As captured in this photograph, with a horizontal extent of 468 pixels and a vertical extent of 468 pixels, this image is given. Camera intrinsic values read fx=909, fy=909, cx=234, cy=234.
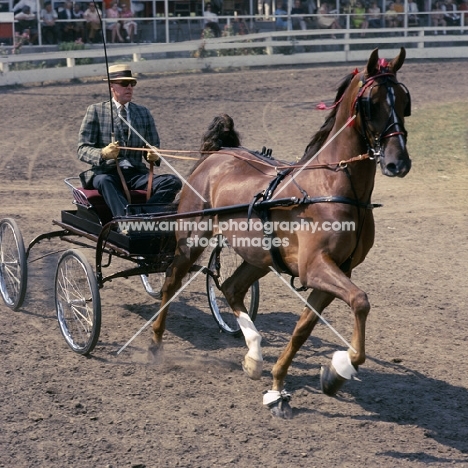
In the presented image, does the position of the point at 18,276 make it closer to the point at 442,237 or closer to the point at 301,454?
the point at 301,454

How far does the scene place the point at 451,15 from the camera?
2412cm

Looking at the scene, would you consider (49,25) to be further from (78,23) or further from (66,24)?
(78,23)

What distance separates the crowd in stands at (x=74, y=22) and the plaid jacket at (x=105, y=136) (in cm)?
1369

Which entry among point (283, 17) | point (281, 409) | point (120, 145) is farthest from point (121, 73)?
point (283, 17)

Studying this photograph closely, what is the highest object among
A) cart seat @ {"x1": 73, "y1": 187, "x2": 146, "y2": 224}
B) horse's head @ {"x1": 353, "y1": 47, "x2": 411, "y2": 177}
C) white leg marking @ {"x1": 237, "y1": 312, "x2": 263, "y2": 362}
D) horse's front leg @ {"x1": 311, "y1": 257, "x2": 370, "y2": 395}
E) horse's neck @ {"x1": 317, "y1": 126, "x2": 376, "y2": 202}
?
horse's head @ {"x1": 353, "y1": 47, "x2": 411, "y2": 177}

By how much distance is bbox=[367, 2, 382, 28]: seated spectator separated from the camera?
76.9 feet

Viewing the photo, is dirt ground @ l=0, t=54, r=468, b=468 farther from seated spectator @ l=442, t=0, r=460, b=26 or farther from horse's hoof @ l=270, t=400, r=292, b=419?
seated spectator @ l=442, t=0, r=460, b=26

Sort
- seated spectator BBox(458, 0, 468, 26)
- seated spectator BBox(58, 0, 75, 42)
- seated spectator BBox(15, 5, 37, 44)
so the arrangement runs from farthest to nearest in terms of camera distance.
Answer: seated spectator BBox(458, 0, 468, 26) < seated spectator BBox(58, 0, 75, 42) < seated spectator BBox(15, 5, 37, 44)

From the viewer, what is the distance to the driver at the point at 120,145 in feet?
21.7

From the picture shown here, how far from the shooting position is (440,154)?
1391 centimetres

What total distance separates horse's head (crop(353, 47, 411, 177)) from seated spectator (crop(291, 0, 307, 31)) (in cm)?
1825

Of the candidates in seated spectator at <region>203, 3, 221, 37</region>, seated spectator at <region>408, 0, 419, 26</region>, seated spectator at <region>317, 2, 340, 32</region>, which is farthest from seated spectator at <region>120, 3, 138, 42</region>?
seated spectator at <region>408, 0, 419, 26</region>

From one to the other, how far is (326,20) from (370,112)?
1889cm

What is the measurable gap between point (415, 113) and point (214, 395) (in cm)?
1208
